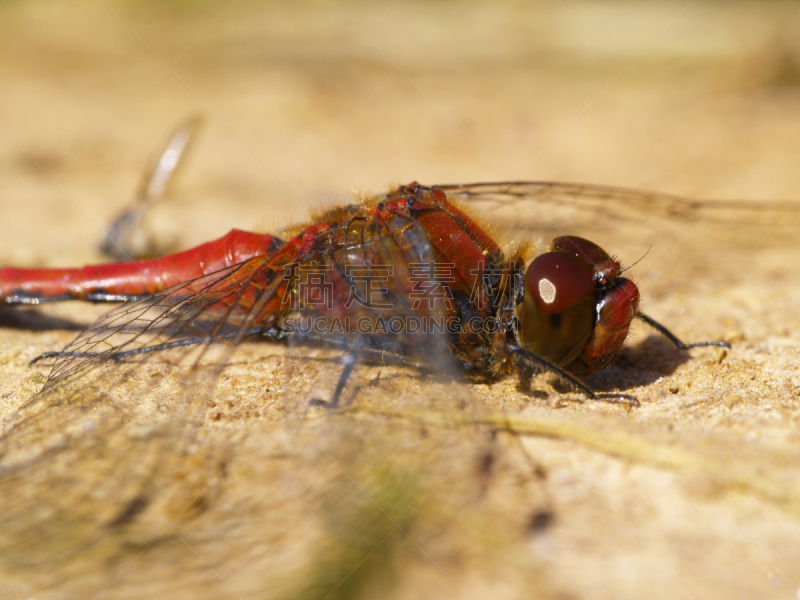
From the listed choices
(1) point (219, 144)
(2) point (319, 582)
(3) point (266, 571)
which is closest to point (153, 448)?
(3) point (266, 571)

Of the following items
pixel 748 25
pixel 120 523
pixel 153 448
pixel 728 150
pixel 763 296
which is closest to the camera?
pixel 120 523

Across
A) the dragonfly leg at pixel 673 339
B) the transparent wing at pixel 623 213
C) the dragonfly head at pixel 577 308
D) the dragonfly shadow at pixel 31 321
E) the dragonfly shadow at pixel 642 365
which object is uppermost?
the transparent wing at pixel 623 213

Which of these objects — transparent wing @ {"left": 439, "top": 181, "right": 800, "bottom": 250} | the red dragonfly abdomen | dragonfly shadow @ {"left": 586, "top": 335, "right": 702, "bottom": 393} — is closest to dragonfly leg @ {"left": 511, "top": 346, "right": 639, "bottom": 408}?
dragonfly shadow @ {"left": 586, "top": 335, "right": 702, "bottom": 393}

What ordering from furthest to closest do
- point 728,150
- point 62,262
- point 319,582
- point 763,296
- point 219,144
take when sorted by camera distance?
1. point 219,144
2. point 728,150
3. point 62,262
4. point 763,296
5. point 319,582

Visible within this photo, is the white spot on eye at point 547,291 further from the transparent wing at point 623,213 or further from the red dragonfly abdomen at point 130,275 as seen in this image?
the red dragonfly abdomen at point 130,275

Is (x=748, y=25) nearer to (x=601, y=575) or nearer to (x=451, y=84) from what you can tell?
(x=451, y=84)

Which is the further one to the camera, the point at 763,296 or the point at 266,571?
the point at 763,296

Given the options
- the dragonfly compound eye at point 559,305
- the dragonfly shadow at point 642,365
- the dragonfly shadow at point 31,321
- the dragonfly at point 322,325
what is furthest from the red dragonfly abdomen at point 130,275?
the dragonfly shadow at point 642,365
